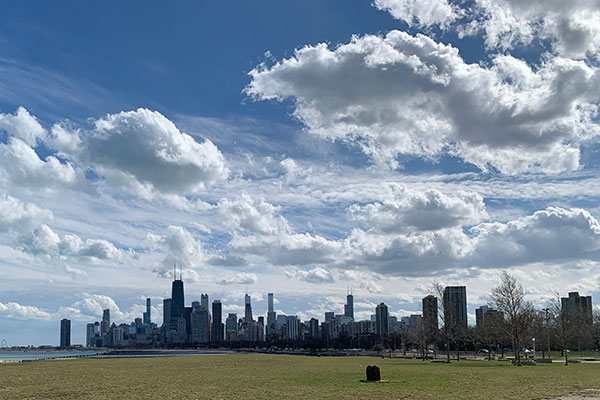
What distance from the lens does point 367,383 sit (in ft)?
125

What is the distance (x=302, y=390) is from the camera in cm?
3462

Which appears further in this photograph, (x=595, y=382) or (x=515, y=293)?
(x=515, y=293)

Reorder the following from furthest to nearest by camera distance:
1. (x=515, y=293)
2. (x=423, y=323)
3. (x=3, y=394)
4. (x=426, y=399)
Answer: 1. (x=423, y=323)
2. (x=515, y=293)
3. (x=3, y=394)
4. (x=426, y=399)

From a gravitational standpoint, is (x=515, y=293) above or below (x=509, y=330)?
above

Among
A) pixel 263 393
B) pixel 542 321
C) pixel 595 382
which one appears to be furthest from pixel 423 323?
pixel 263 393

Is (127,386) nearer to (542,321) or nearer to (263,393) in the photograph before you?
(263,393)

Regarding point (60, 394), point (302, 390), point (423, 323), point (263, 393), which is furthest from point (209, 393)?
point (423, 323)

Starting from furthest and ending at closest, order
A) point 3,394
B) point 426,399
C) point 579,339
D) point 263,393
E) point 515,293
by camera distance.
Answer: point 579,339, point 515,293, point 3,394, point 263,393, point 426,399

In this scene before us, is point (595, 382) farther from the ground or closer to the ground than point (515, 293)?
closer to the ground

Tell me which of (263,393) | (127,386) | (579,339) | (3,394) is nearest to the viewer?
(263,393)

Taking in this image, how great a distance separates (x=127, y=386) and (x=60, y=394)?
6.38 metres

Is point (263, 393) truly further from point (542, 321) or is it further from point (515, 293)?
point (542, 321)

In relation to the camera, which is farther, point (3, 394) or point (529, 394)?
point (3, 394)

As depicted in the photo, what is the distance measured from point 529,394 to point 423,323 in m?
87.2
